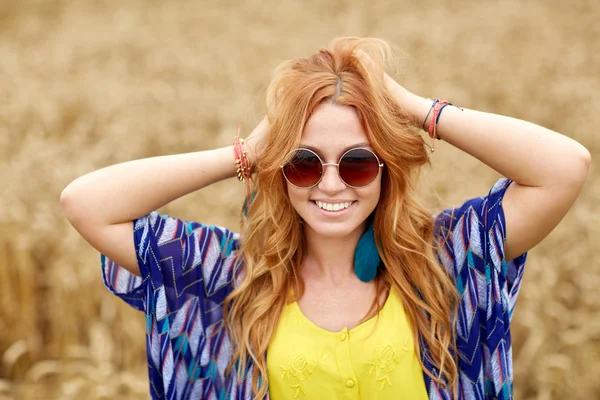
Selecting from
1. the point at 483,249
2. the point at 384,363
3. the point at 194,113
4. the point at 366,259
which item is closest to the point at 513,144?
the point at 483,249

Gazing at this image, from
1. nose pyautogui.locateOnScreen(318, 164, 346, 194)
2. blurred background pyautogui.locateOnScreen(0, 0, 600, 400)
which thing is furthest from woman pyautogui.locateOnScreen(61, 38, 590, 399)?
blurred background pyautogui.locateOnScreen(0, 0, 600, 400)

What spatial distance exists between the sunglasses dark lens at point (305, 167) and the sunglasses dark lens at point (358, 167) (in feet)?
0.25

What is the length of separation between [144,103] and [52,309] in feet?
9.46

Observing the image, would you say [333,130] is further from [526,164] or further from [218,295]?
[218,295]

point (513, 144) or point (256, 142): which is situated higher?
point (256, 142)

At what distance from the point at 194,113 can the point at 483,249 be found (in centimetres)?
476

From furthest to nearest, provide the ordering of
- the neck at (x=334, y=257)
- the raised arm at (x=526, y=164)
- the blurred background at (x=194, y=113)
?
the blurred background at (x=194, y=113), the neck at (x=334, y=257), the raised arm at (x=526, y=164)

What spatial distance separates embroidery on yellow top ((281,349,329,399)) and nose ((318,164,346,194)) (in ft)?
1.68

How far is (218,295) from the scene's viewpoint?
2.24m

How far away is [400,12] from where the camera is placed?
10.9m

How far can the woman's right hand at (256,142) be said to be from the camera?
2.16 metres

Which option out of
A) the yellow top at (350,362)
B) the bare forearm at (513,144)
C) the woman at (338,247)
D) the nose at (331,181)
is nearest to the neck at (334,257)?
the woman at (338,247)

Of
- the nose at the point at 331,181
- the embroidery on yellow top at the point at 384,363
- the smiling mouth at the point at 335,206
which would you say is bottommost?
the embroidery on yellow top at the point at 384,363

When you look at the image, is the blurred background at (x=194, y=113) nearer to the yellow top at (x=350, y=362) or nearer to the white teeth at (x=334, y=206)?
the white teeth at (x=334, y=206)
